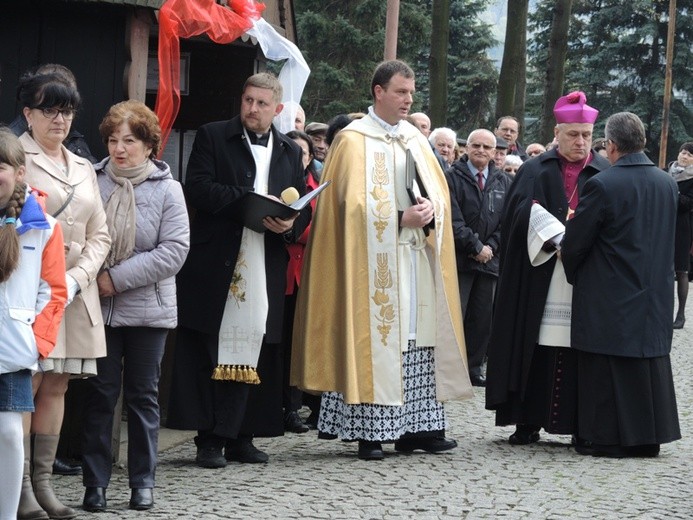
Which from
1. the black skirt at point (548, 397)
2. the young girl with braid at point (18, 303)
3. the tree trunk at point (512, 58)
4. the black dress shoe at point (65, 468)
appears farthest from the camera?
the tree trunk at point (512, 58)

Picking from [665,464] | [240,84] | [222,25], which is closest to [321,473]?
[665,464]

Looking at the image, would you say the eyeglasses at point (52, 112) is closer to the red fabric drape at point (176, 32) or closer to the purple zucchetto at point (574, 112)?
the red fabric drape at point (176, 32)

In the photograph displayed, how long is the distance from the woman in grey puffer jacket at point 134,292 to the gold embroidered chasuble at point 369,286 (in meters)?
1.57

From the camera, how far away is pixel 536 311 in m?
8.80

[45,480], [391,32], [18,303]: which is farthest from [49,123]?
[391,32]

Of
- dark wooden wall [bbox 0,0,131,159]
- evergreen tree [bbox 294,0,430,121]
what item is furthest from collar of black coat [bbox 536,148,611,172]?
evergreen tree [bbox 294,0,430,121]

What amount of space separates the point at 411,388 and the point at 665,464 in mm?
1533

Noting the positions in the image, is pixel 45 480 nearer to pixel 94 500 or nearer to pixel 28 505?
pixel 28 505

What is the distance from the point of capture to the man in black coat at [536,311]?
28.8 feet

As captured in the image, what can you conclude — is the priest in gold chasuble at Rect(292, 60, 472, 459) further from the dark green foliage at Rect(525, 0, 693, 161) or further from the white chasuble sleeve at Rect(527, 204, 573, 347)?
the dark green foliage at Rect(525, 0, 693, 161)

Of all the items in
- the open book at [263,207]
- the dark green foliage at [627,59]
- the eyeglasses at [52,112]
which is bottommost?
the open book at [263,207]

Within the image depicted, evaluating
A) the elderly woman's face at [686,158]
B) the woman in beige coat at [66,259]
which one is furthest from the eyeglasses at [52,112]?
the elderly woman's face at [686,158]

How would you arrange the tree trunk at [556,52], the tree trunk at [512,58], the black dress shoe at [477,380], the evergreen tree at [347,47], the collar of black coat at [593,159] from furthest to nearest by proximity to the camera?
the evergreen tree at [347,47]
the tree trunk at [556,52]
the tree trunk at [512,58]
the black dress shoe at [477,380]
the collar of black coat at [593,159]

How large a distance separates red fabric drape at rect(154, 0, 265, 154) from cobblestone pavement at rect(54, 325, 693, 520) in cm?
189
